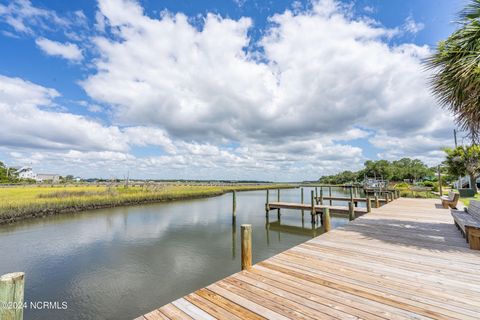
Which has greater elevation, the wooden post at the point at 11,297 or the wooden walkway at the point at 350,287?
the wooden post at the point at 11,297

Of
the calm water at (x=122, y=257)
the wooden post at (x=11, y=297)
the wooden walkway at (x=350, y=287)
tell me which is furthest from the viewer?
the calm water at (x=122, y=257)

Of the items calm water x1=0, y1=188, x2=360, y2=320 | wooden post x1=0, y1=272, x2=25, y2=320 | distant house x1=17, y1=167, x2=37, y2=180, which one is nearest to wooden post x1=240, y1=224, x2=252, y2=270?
wooden post x1=0, y1=272, x2=25, y2=320

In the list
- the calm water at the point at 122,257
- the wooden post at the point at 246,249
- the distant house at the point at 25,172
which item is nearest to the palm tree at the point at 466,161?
the calm water at the point at 122,257

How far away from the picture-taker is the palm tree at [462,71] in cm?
523

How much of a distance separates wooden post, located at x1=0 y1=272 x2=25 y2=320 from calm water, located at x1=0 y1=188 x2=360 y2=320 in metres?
3.96

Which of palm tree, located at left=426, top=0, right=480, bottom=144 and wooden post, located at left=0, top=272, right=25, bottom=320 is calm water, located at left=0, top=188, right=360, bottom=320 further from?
palm tree, located at left=426, top=0, right=480, bottom=144

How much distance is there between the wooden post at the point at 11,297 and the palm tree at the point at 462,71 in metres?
8.20

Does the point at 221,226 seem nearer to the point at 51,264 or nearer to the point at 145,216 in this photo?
the point at 145,216

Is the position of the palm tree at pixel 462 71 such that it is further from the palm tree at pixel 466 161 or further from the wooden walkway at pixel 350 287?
the palm tree at pixel 466 161

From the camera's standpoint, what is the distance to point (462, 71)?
16.8 ft

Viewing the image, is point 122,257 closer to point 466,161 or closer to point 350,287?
point 350,287

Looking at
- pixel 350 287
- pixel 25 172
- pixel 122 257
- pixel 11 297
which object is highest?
pixel 25 172

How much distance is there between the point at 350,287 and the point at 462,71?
5.55 metres

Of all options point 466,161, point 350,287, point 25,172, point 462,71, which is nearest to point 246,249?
point 350,287
